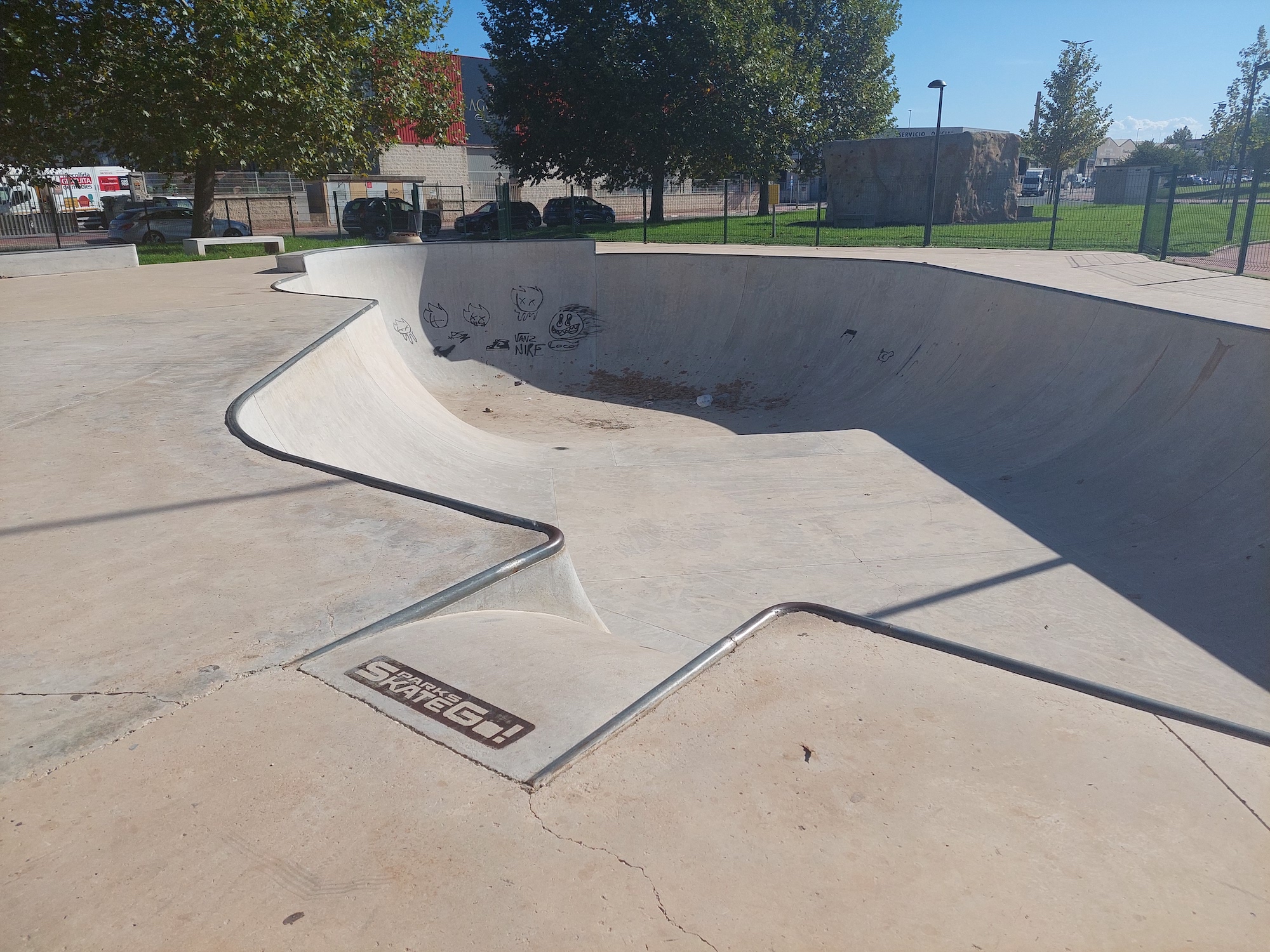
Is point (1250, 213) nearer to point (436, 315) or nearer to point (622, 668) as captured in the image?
point (436, 315)

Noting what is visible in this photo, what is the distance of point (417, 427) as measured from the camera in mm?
9008

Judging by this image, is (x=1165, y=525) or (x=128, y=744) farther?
(x=1165, y=525)

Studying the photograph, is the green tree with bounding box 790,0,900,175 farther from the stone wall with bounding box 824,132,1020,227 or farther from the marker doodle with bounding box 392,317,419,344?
the marker doodle with bounding box 392,317,419,344

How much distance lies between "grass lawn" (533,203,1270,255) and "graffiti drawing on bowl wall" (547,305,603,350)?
6877mm

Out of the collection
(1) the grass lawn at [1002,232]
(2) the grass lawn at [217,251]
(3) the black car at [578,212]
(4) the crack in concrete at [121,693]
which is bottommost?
(4) the crack in concrete at [121,693]

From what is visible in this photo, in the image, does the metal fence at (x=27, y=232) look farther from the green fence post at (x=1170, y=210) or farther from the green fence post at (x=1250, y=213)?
the green fence post at (x=1250, y=213)

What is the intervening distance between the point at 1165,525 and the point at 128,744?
7.21m

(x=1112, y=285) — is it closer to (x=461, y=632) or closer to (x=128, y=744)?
(x=461, y=632)

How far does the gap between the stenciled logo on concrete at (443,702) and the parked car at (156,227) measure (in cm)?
2973

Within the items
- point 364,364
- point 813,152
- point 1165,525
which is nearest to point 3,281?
point 364,364

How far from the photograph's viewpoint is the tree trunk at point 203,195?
2092cm

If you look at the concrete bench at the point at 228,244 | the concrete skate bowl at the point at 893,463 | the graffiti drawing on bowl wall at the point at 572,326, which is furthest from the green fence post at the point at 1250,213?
the concrete bench at the point at 228,244

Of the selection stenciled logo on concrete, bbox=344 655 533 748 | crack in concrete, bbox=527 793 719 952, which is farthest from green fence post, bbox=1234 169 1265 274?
crack in concrete, bbox=527 793 719 952

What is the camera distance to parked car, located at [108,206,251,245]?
2862cm
